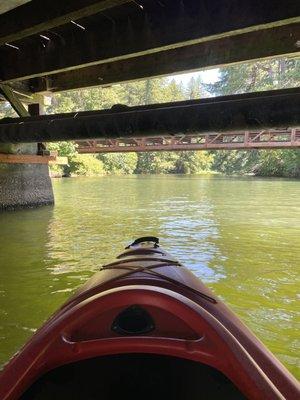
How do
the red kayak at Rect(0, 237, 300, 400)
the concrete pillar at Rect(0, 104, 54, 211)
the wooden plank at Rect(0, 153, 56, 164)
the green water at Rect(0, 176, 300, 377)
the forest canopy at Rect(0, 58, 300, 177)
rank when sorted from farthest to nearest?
the forest canopy at Rect(0, 58, 300, 177) → the concrete pillar at Rect(0, 104, 54, 211) → the wooden plank at Rect(0, 153, 56, 164) → the green water at Rect(0, 176, 300, 377) → the red kayak at Rect(0, 237, 300, 400)

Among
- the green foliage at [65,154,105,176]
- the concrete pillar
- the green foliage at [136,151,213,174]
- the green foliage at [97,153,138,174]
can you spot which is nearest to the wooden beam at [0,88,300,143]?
the concrete pillar

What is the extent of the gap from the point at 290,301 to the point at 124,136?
3.28 m

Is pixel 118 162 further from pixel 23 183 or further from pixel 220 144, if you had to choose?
pixel 23 183

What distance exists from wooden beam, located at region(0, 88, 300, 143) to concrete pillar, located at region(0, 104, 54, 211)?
101 inches

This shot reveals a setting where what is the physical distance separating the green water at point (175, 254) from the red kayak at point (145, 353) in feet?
3.15

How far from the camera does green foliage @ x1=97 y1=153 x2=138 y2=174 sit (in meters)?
48.9

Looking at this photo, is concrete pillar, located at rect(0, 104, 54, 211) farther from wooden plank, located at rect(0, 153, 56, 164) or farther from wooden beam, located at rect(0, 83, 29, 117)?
wooden beam, located at rect(0, 83, 29, 117)

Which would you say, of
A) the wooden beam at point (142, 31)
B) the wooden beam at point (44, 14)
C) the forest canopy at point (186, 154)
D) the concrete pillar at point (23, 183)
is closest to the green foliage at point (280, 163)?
the forest canopy at point (186, 154)

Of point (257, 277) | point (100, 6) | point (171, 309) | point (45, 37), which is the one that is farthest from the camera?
point (45, 37)

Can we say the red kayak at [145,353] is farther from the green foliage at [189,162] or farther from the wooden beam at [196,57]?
the green foliage at [189,162]

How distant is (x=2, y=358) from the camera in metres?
2.85

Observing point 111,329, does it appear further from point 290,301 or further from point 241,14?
point 241,14

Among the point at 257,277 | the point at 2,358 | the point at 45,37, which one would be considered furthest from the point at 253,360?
the point at 45,37

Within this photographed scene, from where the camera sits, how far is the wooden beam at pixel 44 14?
4.38m
